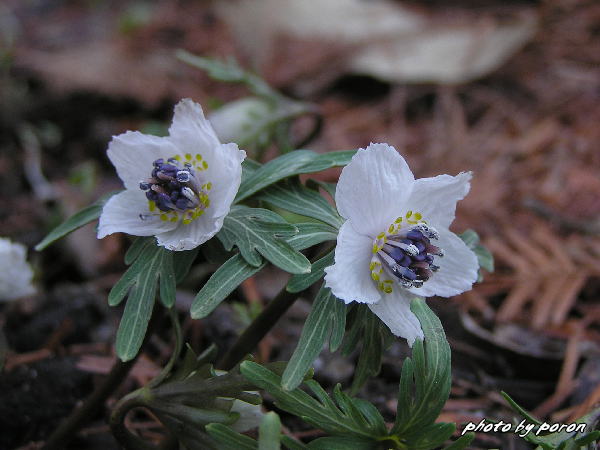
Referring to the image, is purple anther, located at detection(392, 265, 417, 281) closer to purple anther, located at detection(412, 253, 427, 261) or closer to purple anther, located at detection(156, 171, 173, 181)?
purple anther, located at detection(412, 253, 427, 261)

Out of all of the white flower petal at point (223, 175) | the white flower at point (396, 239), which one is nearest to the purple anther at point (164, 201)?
the white flower petal at point (223, 175)

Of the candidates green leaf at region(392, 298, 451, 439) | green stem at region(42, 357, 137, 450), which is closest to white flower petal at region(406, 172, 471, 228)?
green leaf at region(392, 298, 451, 439)

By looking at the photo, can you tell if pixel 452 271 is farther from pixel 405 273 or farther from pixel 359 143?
pixel 359 143

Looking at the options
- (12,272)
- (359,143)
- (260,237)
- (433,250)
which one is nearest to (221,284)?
(260,237)

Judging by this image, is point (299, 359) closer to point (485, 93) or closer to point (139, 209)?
point (139, 209)

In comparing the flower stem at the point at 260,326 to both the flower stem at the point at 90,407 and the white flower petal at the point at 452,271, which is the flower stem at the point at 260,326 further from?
the white flower petal at the point at 452,271

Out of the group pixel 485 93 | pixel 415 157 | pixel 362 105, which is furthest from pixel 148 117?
pixel 485 93
